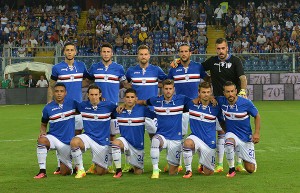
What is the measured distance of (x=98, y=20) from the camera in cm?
3906

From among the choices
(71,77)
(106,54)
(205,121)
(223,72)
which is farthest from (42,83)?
(205,121)

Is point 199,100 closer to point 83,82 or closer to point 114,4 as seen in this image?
point 83,82

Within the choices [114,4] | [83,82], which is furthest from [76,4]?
[83,82]

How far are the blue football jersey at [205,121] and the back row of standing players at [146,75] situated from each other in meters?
0.51

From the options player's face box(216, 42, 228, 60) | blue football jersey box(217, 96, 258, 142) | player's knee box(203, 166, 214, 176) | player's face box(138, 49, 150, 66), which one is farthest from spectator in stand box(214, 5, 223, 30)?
player's knee box(203, 166, 214, 176)

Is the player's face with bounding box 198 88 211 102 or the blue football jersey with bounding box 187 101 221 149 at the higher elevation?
the player's face with bounding box 198 88 211 102

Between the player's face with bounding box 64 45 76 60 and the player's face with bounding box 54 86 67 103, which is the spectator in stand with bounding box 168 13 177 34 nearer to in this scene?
the player's face with bounding box 64 45 76 60

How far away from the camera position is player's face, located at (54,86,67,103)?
11.0 meters

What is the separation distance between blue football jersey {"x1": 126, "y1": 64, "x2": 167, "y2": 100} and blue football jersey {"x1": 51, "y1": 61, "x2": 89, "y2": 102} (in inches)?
35.7

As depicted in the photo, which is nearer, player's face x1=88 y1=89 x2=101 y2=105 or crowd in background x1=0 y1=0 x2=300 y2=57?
player's face x1=88 y1=89 x2=101 y2=105

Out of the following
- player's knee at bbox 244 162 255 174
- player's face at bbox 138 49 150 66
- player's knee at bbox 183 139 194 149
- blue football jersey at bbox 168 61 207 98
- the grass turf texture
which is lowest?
the grass turf texture

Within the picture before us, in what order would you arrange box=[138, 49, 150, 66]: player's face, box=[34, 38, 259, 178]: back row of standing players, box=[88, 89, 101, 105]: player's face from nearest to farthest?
1. box=[88, 89, 101, 105]: player's face
2. box=[34, 38, 259, 178]: back row of standing players
3. box=[138, 49, 150, 66]: player's face

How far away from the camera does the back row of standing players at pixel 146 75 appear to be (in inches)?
445

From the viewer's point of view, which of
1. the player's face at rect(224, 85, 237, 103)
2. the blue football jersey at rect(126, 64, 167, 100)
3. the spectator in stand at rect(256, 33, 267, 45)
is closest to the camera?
the player's face at rect(224, 85, 237, 103)
